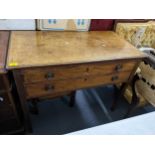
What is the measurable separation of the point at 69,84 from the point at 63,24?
53cm

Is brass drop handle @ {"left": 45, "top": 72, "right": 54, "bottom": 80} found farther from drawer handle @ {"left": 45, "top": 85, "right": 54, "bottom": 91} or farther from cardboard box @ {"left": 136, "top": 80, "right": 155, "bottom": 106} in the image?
cardboard box @ {"left": 136, "top": 80, "right": 155, "bottom": 106}

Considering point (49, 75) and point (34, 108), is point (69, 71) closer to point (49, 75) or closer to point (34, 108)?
point (49, 75)

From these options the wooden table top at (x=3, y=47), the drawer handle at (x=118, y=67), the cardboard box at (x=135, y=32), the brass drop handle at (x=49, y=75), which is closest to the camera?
the wooden table top at (x=3, y=47)

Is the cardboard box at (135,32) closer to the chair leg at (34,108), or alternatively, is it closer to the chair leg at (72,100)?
the chair leg at (72,100)

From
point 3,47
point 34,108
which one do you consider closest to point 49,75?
point 3,47

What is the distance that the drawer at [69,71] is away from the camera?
0.96 m

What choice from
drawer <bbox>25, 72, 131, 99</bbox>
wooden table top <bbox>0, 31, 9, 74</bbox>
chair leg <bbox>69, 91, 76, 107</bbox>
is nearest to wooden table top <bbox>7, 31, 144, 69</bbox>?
wooden table top <bbox>0, 31, 9, 74</bbox>

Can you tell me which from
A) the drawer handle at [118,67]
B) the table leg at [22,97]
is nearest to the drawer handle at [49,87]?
the table leg at [22,97]

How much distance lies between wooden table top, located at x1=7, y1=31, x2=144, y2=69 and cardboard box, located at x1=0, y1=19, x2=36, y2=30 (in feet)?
0.16

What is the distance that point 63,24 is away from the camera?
1.32m

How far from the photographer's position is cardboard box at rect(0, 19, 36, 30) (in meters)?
1.22

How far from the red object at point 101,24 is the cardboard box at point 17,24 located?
52cm
